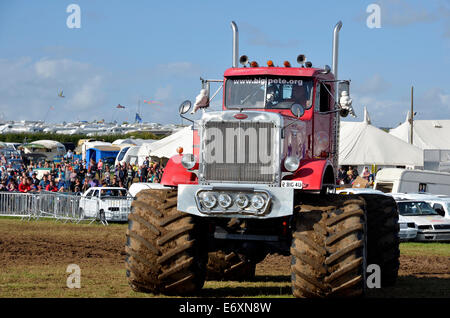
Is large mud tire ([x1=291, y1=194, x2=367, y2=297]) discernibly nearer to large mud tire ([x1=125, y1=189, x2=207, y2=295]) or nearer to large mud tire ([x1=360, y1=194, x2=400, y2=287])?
large mud tire ([x1=125, y1=189, x2=207, y2=295])

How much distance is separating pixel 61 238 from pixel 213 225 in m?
13.4

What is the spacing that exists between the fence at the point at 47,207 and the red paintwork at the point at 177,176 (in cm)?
2000

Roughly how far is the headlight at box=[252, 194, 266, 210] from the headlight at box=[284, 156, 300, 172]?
2.44 ft

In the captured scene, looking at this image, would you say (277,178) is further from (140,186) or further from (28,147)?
(28,147)

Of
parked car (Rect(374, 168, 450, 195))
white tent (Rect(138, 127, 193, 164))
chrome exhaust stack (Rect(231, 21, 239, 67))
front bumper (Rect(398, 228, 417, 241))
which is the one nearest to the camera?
chrome exhaust stack (Rect(231, 21, 239, 67))

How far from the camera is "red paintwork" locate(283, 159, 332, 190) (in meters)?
11.1

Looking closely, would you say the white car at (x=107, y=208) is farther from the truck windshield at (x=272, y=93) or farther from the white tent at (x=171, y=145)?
the truck windshield at (x=272, y=93)


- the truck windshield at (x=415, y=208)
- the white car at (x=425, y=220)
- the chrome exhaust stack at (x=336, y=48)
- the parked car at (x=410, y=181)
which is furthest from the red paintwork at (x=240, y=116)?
the parked car at (x=410, y=181)

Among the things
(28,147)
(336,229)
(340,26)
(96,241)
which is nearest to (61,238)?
(96,241)

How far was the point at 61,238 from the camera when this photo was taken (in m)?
24.3

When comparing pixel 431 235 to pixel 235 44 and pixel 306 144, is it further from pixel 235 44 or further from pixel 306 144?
pixel 306 144

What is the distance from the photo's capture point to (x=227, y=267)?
47.2ft

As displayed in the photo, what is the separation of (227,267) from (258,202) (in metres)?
3.85

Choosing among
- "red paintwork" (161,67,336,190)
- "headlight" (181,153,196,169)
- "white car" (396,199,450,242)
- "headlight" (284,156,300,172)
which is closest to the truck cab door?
"red paintwork" (161,67,336,190)
